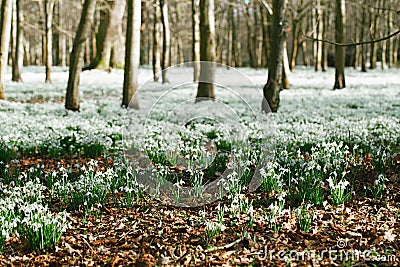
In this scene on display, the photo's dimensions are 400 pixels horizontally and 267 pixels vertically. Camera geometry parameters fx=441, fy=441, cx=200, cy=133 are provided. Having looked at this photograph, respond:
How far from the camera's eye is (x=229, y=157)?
7641 millimetres

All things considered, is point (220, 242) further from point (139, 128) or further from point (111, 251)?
point (139, 128)

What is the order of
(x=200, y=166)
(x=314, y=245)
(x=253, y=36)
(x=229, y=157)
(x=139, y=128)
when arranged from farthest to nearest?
(x=253, y=36), (x=139, y=128), (x=229, y=157), (x=200, y=166), (x=314, y=245)

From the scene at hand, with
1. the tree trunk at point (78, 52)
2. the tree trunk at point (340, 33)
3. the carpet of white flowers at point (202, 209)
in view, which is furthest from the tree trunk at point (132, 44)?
the tree trunk at point (340, 33)

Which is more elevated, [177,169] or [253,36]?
[253,36]

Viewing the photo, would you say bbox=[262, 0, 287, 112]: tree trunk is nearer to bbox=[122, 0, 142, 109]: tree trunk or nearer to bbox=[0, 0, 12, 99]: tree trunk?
bbox=[122, 0, 142, 109]: tree trunk

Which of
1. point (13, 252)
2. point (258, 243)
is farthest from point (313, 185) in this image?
point (13, 252)

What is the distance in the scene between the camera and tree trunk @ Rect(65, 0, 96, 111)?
13.4m

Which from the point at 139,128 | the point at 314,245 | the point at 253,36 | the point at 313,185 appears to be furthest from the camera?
the point at 253,36

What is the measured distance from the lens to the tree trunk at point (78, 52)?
43.9 ft

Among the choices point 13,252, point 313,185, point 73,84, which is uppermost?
point 73,84

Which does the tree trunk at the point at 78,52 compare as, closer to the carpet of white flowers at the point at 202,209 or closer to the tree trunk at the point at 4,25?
the tree trunk at the point at 4,25

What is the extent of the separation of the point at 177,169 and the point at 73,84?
7967 mm

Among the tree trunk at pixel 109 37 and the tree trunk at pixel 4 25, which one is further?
the tree trunk at pixel 109 37

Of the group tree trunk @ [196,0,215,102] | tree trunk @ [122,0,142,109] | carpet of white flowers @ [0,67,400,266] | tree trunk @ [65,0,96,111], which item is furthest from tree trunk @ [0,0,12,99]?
carpet of white flowers @ [0,67,400,266]
